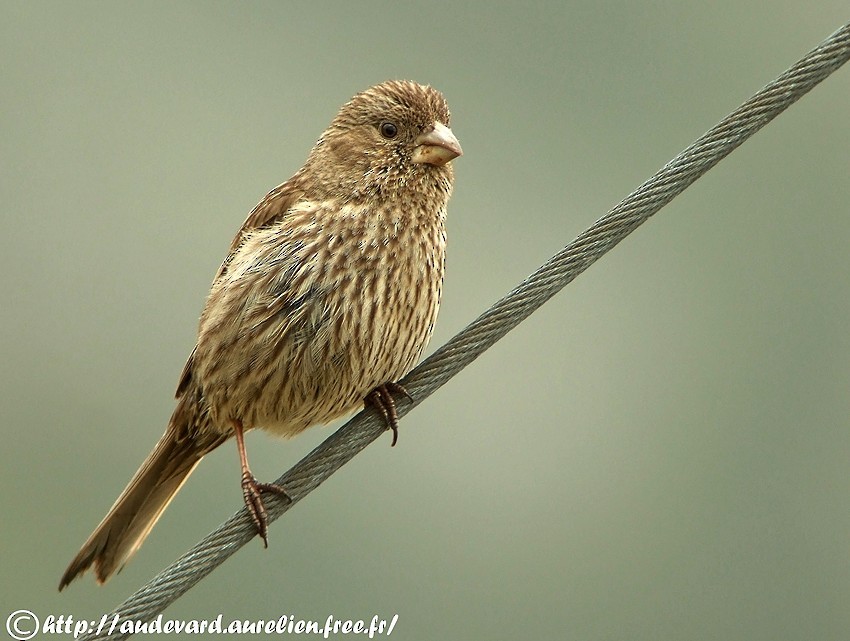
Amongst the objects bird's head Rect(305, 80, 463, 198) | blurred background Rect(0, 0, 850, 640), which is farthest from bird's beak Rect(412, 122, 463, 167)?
blurred background Rect(0, 0, 850, 640)

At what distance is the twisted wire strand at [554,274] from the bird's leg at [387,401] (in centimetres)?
49

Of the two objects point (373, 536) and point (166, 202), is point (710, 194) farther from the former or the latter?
point (373, 536)

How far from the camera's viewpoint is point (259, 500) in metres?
6.48

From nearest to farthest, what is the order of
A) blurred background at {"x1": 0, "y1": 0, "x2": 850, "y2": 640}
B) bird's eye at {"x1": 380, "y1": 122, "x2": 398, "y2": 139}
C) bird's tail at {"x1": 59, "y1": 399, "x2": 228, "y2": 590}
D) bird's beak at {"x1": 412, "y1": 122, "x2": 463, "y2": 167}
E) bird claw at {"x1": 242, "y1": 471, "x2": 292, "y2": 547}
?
bird claw at {"x1": 242, "y1": 471, "x2": 292, "y2": 547} → bird's beak at {"x1": 412, "y1": 122, "x2": 463, "y2": 167} → bird's eye at {"x1": 380, "y1": 122, "x2": 398, "y2": 139} → bird's tail at {"x1": 59, "y1": 399, "x2": 228, "y2": 590} → blurred background at {"x1": 0, "y1": 0, "x2": 850, "y2": 640}

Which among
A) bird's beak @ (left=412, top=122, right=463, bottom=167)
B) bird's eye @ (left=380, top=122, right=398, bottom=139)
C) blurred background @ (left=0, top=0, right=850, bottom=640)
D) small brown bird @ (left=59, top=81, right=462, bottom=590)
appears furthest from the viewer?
blurred background @ (left=0, top=0, right=850, bottom=640)

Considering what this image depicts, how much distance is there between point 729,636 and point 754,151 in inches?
829

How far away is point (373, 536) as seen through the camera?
108ft

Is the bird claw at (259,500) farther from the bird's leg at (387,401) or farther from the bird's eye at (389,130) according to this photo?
the bird's eye at (389,130)

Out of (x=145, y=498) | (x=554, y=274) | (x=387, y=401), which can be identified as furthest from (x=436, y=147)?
(x=145, y=498)

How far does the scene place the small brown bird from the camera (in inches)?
257

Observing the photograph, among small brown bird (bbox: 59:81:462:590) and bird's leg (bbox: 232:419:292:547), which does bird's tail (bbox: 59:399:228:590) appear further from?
bird's leg (bbox: 232:419:292:547)

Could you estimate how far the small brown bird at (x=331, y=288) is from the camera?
6.53 meters

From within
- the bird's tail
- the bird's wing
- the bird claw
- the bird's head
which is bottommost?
the bird's tail

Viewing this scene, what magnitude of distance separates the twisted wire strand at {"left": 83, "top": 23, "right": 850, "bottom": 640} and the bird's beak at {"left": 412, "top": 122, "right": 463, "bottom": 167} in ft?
3.30
